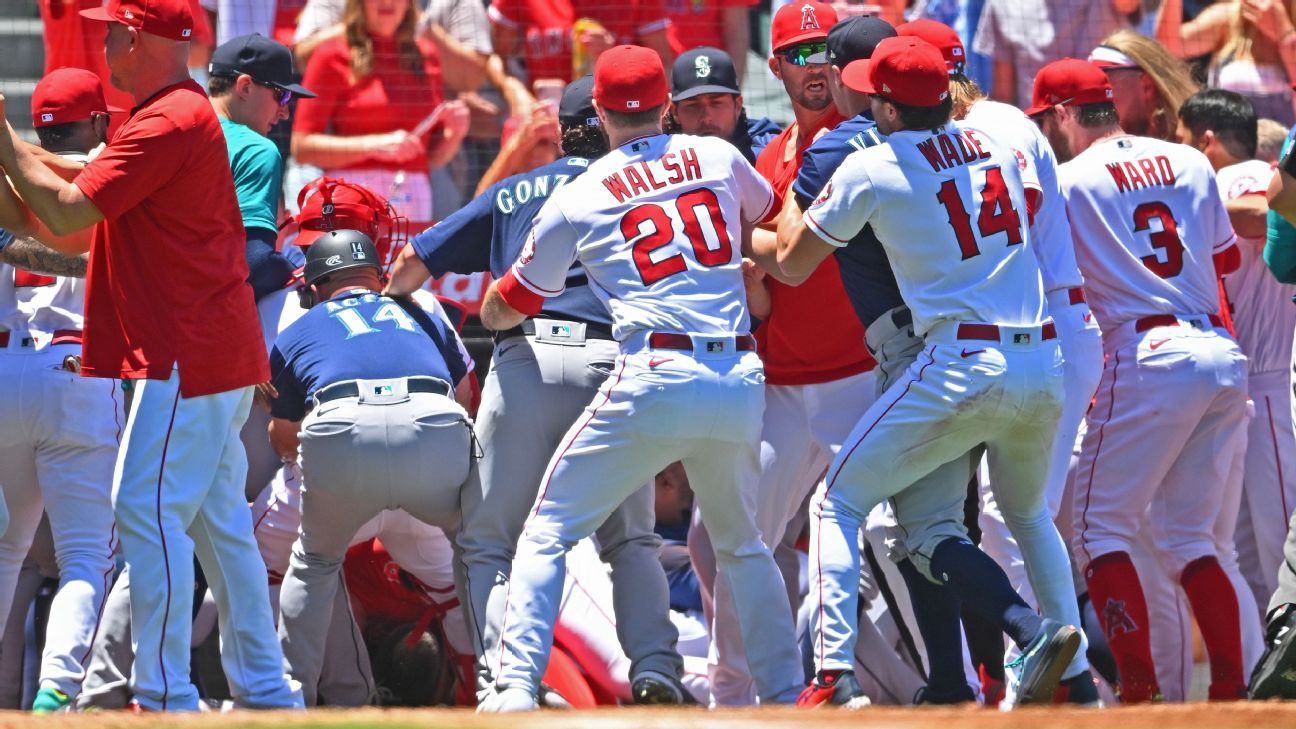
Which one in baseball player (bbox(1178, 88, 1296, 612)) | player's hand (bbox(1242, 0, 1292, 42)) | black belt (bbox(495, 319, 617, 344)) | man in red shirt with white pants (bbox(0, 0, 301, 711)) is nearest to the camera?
man in red shirt with white pants (bbox(0, 0, 301, 711))

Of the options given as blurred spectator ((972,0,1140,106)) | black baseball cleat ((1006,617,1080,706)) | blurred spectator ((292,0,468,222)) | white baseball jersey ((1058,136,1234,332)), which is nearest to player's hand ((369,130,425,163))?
blurred spectator ((292,0,468,222))

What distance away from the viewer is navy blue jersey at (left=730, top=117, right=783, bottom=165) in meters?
6.38

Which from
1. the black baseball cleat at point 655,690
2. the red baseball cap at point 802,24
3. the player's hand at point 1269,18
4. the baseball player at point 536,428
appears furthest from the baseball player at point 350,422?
the player's hand at point 1269,18

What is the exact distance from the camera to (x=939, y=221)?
4.92 metres

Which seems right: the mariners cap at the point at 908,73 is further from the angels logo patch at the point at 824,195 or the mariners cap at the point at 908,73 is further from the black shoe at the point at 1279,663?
the black shoe at the point at 1279,663

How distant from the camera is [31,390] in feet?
18.2

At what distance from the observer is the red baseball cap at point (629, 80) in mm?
5172

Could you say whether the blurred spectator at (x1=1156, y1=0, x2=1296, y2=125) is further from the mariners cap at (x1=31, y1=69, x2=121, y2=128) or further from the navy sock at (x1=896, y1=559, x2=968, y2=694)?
the mariners cap at (x1=31, y1=69, x2=121, y2=128)

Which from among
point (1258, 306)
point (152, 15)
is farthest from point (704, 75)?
point (1258, 306)

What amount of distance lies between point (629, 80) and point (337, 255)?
4.18 ft

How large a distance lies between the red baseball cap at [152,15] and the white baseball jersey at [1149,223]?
9.70ft

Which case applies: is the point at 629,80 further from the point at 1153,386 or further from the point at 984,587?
the point at 1153,386

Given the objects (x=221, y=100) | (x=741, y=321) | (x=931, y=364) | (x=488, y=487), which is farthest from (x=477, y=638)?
(x=221, y=100)

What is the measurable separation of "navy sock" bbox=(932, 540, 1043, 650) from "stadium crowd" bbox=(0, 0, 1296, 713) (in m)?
0.01
